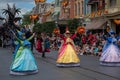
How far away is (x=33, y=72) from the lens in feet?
51.7

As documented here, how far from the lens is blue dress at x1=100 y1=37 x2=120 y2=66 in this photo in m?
18.4

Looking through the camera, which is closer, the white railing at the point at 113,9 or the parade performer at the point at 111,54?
the parade performer at the point at 111,54

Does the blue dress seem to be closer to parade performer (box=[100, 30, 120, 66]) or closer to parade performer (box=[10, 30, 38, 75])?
parade performer (box=[100, 30, 120, 66])

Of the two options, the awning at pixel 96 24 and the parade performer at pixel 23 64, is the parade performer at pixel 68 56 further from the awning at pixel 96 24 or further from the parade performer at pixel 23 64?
the awning at pixel 96 24

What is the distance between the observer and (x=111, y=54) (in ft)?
60.6

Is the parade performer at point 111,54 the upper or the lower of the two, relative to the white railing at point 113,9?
lower

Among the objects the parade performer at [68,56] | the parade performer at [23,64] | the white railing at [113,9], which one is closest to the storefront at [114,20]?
the white railing at [113,9]

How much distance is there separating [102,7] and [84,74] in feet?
102

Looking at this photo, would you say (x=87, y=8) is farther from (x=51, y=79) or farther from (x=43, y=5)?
(x=43, y=5)

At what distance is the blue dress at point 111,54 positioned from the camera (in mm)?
18422

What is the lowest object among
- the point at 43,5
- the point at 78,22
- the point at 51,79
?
the point at 51,79

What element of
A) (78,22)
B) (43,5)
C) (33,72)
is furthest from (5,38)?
(43,5)

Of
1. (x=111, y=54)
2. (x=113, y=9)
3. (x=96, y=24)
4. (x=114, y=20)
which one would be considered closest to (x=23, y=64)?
(x=111, y=54)

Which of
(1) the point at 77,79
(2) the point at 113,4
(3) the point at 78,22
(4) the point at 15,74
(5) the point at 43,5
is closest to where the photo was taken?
(1) the point at 77,79
